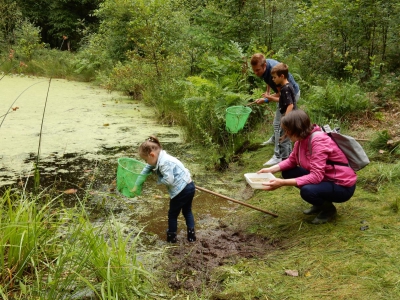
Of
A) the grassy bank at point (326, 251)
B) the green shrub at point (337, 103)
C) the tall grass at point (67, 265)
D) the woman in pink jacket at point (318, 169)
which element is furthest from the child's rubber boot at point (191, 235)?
the green shrub at point (337, 103)

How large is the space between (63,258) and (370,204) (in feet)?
8.06

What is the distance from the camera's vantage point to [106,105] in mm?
8172

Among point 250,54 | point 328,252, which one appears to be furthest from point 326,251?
point 250,54

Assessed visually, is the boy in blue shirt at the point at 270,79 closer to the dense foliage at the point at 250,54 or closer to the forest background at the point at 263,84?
the forest background at the point at 263,84

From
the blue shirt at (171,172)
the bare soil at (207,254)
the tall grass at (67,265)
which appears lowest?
the bare soil at (207,254)

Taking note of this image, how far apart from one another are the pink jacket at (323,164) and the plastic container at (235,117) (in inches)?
74.5

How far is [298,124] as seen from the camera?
272cm

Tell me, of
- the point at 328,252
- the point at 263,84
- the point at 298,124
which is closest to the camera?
the point at 328,252

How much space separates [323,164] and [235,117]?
6.96 feet

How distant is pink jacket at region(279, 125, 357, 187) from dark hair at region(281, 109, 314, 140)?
3.0 inches

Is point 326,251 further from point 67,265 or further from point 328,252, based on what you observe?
point 67,265

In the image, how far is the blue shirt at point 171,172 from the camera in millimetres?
2799

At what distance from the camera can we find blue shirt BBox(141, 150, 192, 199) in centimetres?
280

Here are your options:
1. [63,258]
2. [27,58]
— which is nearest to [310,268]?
[63,258]
